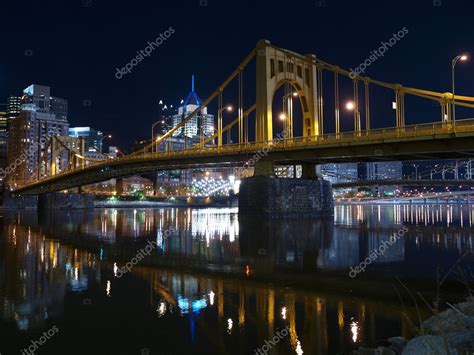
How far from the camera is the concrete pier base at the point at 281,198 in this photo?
1865 inches

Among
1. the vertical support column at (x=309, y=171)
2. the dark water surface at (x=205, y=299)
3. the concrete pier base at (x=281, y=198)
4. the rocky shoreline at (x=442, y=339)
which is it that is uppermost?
the vertical support column at (x=309, y=171)

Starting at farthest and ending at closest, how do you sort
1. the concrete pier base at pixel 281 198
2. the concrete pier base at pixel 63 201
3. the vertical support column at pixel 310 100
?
the concrete pier base at pixel 63 201 < the vertical support column at pixel 310 100 < the concrete pier base at pixel 281 198

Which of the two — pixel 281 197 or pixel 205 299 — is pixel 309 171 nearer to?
pixel 281 197

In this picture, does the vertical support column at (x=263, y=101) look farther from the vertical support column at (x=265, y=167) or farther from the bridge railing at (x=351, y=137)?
the vertical support column at (x=265, y=167)

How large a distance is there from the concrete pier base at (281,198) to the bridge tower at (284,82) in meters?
5.06

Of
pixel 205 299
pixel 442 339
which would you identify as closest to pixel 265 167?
pixel 205 299

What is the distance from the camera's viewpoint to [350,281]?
14.3 metres

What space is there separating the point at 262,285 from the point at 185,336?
5.21 m

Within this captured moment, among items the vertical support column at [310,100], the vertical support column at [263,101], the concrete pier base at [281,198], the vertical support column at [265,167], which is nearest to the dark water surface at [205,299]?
the concrete pier base at [281,198]

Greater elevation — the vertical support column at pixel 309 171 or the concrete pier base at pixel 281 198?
the vertical support column at pixel 309 171

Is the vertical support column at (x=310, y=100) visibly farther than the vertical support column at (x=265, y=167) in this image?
Yes

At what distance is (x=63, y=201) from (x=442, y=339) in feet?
295

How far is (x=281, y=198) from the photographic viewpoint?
48.2m

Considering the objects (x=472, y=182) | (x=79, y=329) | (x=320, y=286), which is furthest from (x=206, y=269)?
(x=472, y=182)
